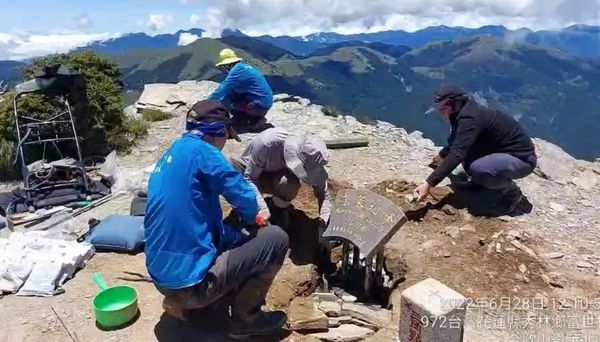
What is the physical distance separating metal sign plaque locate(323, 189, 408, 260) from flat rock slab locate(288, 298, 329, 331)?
84 cm

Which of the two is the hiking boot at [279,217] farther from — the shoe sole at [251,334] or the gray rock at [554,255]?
the gray rock at [554,255]

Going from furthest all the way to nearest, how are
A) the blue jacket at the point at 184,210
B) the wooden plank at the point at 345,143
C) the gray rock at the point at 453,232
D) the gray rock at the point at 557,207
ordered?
the wooden plank at the point at 345,143
the gray rock at the point at 557,207
the gray rock at the point at 453,232
the blue jacket at the point at 184,210

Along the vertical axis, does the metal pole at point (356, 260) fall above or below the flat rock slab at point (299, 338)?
below

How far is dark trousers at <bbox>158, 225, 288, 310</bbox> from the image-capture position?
4.38 meters

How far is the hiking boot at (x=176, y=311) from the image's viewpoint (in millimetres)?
4680

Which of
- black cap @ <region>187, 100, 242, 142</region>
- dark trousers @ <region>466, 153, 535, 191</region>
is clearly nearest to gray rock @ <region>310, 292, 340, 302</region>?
black cap @ <region>187, 100, 242, 142</region>

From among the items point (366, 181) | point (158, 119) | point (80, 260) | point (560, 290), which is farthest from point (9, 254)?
point (158, 119)

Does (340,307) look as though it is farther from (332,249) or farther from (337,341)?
(332,249)

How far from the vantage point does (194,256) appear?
14.0ft

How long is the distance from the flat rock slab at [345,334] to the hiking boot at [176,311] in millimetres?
1233

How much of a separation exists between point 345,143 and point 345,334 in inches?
241

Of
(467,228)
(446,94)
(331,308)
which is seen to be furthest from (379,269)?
(446,94)

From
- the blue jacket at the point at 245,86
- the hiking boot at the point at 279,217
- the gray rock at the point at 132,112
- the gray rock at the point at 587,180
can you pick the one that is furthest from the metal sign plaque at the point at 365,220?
the gray rock at the point at 132,112

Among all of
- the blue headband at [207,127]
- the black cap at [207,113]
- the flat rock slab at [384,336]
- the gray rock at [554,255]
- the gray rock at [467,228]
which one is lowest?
the gray rock at [554,255]
